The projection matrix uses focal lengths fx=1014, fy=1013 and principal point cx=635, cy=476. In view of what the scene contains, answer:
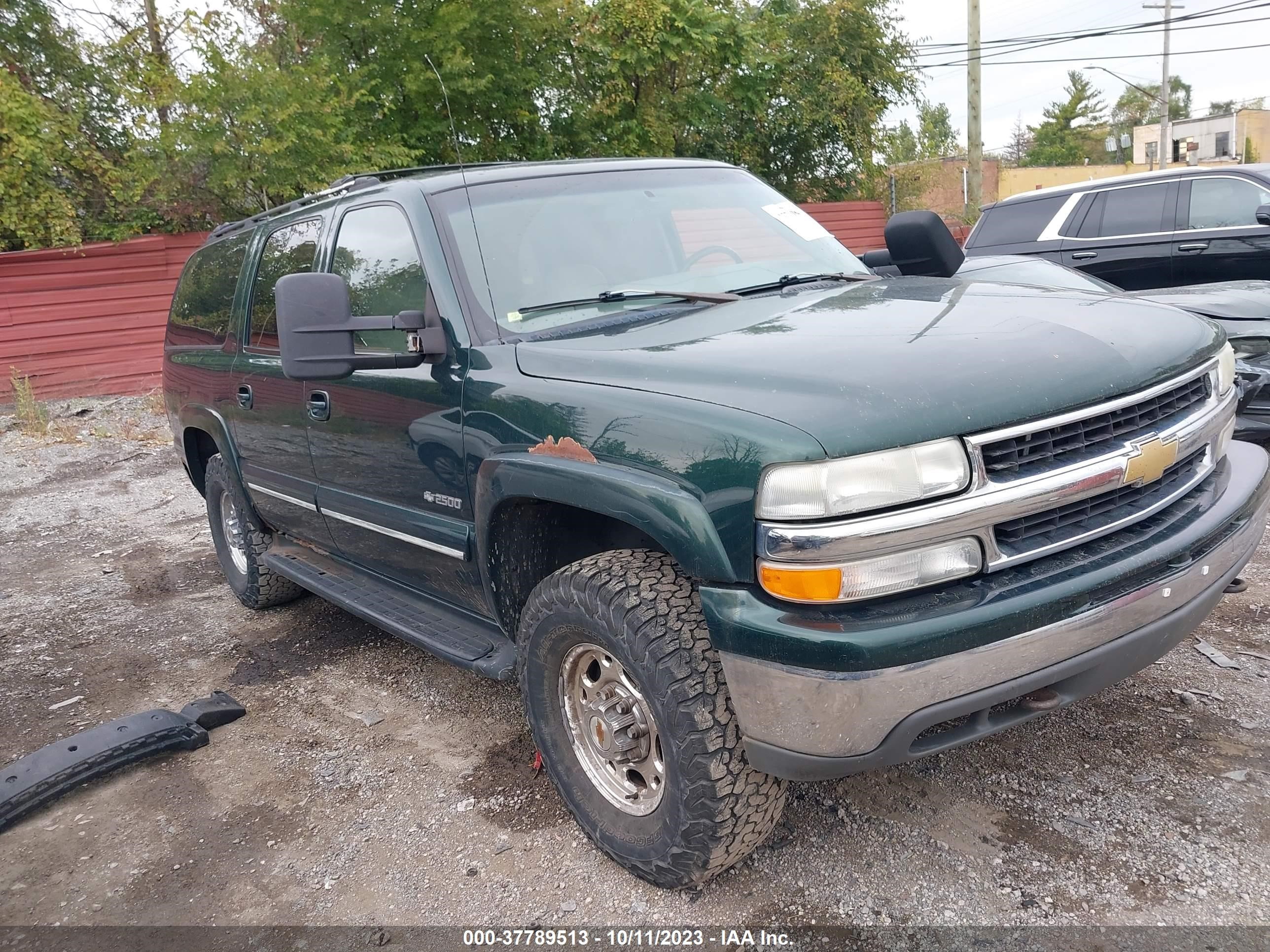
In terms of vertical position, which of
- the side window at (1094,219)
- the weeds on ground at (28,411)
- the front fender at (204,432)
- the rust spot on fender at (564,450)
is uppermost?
the side window at (1094,219)

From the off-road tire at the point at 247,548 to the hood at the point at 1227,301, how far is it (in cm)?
466

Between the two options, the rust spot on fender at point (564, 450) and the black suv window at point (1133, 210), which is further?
the black suv window at point (1133, 210)

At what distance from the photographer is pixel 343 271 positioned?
376 centimetres

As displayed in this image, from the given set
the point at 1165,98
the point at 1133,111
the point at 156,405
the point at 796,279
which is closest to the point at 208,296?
the point at 796,279

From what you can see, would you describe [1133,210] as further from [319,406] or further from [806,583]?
[806,583]

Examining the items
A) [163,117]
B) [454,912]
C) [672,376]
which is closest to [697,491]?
[672,376]

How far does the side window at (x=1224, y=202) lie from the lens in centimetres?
785

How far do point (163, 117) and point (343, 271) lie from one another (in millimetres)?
12180

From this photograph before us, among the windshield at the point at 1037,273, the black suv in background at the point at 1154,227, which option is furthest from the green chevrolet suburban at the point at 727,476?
the black suv in background at the point at 1154,227

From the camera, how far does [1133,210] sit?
841 centimetres

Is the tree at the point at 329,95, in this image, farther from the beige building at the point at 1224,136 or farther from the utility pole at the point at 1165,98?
the beige building at the point at 1224,136

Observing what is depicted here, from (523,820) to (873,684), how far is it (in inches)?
55.4

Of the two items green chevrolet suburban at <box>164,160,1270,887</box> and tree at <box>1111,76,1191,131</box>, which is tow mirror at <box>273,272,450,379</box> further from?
tree at <box>1111,76,1191,131</box>

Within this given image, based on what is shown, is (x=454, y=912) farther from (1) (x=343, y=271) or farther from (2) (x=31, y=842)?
(1) (x=343, y=271)
